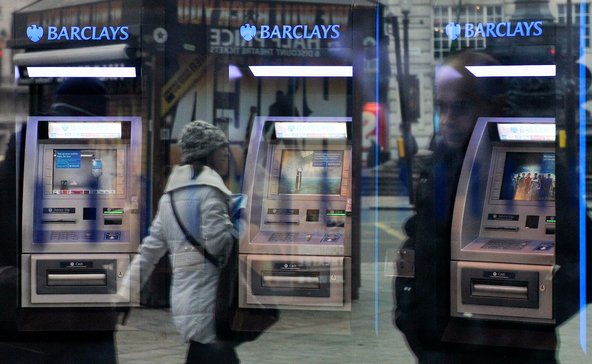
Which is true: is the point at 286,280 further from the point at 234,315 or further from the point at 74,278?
the point at 74,278

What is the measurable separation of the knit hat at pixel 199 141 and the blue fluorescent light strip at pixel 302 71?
0.42 meters

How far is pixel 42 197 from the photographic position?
5.77 metres

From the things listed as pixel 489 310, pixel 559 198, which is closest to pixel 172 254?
pixel 489 310

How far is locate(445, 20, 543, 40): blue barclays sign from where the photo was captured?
207 inches

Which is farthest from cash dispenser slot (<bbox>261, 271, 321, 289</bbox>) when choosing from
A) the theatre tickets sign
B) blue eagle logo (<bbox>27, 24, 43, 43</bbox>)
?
blue eagle logo (<bbox>27, 24, 43, 43</bbox>)

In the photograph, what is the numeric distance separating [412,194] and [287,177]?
741mm

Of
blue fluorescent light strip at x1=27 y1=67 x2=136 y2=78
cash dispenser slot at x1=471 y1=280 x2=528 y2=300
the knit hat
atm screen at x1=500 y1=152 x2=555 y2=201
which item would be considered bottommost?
cash dispenser slot at x1=471 y1=280 x2=528 y2=300

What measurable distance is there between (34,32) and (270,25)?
4.54ft

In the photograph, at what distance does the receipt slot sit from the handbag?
1.90ft

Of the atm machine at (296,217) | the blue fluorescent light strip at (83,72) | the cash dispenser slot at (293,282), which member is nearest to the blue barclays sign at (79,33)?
the blue fluorescent light strip at (83,72)

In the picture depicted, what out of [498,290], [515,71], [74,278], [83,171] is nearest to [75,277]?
[74,278]

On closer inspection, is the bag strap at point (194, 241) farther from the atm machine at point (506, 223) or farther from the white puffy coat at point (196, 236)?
the atm machine at point (506, 223)

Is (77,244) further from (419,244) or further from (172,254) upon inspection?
(419,244)

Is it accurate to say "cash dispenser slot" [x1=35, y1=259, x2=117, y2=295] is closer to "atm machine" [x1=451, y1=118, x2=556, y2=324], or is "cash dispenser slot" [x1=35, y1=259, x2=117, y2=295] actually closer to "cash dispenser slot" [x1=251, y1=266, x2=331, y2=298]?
"cash dispenser slot" [x1=251, y1=266, x2=331, y2=298]
